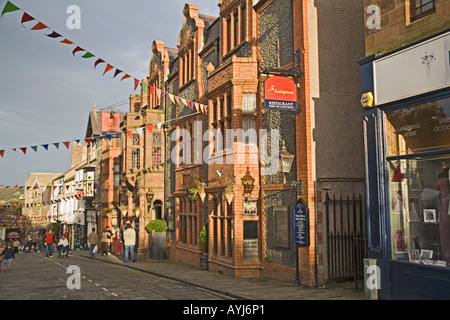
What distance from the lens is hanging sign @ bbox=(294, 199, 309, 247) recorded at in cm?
1309

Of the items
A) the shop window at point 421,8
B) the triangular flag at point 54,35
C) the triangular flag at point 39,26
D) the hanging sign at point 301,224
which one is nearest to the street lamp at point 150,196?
the hanging sign at point 301,224

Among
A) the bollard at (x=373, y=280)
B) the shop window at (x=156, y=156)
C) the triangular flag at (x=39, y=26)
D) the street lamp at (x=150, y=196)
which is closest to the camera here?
the bollard at (x=373, y=280)

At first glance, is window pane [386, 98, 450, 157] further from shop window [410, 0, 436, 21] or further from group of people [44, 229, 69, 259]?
group of people [44, 229, 69, 259]

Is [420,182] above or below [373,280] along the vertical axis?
above

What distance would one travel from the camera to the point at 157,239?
976 inches

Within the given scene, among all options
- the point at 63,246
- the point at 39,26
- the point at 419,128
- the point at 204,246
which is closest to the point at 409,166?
the point at 419,128

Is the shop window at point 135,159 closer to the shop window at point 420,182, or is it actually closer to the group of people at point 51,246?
the group of people at point 51,246

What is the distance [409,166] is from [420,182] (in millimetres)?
433

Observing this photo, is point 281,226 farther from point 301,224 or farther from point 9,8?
point 9,8

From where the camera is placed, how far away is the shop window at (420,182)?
9.64m

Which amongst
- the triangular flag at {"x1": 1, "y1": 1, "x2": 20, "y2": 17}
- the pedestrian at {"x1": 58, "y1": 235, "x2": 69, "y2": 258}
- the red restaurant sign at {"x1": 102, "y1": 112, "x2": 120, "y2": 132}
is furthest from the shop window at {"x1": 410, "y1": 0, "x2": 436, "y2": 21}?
the red restaurant sign at {"x1": 102, "y1": 112, "x2": 120, "y2": 132}

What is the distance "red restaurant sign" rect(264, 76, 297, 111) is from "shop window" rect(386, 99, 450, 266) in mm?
3303

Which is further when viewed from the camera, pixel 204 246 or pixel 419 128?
pixel 204 246

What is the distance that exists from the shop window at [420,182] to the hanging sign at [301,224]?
3.01 m
